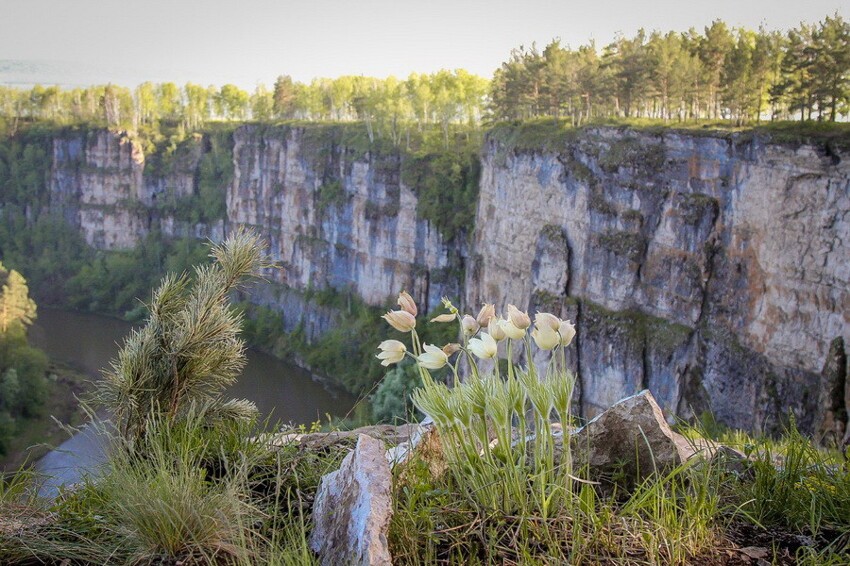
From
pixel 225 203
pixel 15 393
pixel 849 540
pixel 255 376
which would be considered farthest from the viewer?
pixel 225 203

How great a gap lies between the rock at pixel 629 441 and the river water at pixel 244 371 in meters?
22.8

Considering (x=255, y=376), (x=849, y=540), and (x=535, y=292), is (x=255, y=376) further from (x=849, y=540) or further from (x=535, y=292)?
(x=849, y=540)

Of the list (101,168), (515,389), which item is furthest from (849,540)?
(101,168)

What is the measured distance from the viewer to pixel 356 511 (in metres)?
2.96

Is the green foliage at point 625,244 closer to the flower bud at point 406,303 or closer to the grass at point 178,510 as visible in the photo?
the grass at point 178,510

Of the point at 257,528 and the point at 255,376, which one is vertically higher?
the point at 257,528

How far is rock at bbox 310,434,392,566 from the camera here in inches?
110

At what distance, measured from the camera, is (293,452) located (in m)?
4.05

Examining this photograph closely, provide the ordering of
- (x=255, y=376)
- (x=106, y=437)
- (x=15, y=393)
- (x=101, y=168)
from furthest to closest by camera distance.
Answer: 1. (x=101, y=168)
2. (x=255, y=376)
3. (x=15, y=393)
4. (x=106, y=437)

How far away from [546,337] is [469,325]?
0.43 meters

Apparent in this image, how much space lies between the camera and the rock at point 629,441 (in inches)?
153

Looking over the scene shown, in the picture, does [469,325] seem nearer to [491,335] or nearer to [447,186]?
[491,335]

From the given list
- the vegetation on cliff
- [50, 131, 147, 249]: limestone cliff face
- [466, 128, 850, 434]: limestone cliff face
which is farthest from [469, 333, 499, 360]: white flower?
[50, 131, 147, 249]: limestone cliff face

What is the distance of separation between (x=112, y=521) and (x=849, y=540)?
2843 mm
